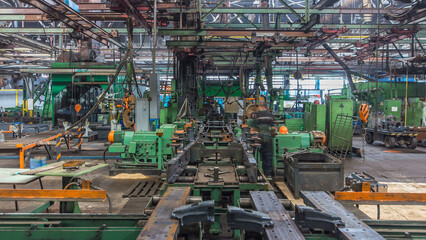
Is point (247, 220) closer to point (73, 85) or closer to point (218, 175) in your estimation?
point (218, 175)

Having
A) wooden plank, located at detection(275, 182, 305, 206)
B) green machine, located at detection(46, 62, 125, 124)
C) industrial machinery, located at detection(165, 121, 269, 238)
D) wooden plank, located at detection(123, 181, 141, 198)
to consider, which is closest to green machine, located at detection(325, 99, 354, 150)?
wooden plank, located at detection(275, 182, 305, 206)

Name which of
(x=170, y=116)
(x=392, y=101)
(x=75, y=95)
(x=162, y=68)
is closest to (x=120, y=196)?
(x=170, y=116)

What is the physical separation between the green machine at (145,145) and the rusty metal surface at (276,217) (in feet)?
13.7

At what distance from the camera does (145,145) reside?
6.42m

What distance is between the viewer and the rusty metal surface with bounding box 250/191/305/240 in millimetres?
1627

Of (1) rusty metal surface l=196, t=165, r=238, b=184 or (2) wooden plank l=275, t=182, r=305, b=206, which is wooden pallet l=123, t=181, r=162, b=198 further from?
(2) wooden plank l=275, t=182, r=305, b=206

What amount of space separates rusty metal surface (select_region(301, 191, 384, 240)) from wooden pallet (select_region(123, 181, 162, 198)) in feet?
12.3

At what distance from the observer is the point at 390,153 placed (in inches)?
406

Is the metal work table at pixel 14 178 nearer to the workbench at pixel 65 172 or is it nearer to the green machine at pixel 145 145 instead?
the workbench at pixel 65 172

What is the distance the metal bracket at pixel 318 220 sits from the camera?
5.83 ft

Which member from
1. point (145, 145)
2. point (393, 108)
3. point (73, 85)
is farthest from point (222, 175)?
point (393, 108)

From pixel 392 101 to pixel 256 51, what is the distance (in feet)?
27.2

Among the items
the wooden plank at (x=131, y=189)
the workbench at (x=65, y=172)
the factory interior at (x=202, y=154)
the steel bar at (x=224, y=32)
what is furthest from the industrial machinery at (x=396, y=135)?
the workbench at (x=65, y=172)

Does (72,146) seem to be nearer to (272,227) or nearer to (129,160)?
(129,160)
